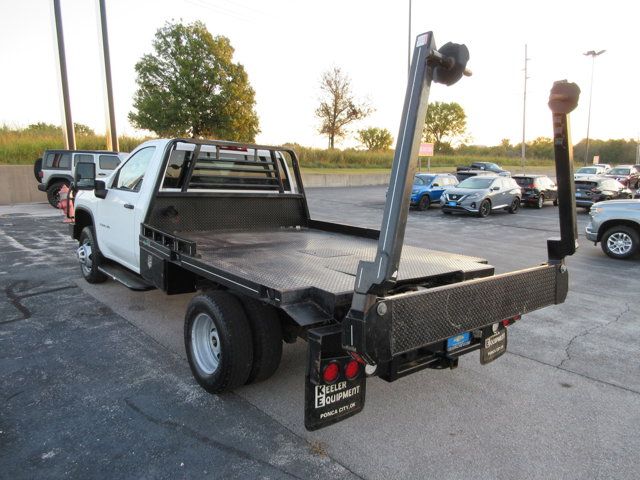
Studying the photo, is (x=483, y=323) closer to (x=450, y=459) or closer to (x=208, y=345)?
(x=450, y=459)

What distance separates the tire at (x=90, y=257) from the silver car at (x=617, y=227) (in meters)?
9.43

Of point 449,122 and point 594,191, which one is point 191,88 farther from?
point 449,122

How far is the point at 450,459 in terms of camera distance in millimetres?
2830

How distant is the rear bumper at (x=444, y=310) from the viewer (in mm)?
2248

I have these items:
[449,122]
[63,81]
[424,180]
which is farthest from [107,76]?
[449,122]

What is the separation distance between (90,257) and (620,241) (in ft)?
32.2

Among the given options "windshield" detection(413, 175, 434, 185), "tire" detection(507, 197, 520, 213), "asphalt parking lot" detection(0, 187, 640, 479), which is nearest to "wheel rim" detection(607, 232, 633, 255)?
"asphalt parking lot" detection(0, 187, 640, 479)

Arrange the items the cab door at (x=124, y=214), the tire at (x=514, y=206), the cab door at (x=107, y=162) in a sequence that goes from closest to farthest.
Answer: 1. the cab door at (x=124, y=214)
2. the cab door at (x=107, y=162)
3. the tire at (x=514, y=206)

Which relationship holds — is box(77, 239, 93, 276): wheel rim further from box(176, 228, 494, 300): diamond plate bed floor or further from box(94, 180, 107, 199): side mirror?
box(176, 228, 494, 300): diamond plate bed floor

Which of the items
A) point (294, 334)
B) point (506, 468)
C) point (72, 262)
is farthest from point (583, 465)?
point (72, 262)

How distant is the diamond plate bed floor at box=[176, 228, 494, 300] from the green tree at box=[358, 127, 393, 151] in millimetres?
56580

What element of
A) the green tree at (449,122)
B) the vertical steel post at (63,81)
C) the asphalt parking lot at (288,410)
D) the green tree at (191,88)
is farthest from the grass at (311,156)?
the asphalt parking lot at (288,410)

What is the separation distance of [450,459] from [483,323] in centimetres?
85

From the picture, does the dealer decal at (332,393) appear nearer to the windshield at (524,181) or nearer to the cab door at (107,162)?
the cab door at (107,162)
